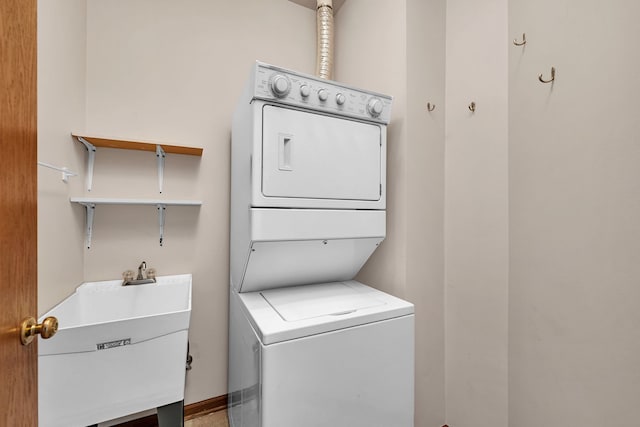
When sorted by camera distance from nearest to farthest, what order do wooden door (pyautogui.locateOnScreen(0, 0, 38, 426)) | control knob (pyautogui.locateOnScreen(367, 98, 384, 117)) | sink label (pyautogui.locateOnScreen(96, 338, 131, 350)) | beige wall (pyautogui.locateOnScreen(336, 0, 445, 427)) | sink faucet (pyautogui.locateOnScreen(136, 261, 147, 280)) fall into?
wooden door (pyautogui.locateOnScreen(0, 0, 38, 426))
sink label (pyautogui.locateOnScreen(96, 338, 131, 350))
control knob (pyautogui.locateOnScreen(367, 98, 384, 117))
beige wall (pyautogui.locateOnScreen(336, 0, 445, 427))
sink faucet (pyautogui.locateOnScreen(136, 261, 147, 280))

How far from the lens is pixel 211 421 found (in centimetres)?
190

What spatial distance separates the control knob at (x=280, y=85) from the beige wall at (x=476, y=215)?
112cm

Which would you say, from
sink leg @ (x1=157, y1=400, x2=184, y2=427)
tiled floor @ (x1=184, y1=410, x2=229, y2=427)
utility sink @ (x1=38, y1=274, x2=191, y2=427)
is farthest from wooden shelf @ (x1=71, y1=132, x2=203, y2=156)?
tiled floor @ (x1=184, y1=410, x2=229, y2=427)

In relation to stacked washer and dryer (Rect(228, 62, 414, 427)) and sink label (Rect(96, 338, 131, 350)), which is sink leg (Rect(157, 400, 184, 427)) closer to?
stacked washer and dryer (Rect(228, 62, 414, 427))

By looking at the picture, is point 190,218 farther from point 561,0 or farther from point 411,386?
point 561,0

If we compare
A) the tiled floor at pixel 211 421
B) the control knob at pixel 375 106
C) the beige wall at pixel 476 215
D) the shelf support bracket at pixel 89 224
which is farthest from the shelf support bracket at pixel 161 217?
the beige wall at pixel 476 215

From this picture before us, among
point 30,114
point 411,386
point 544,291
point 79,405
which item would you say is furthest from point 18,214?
point 544,291

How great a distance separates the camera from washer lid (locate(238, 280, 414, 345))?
1.10 metres

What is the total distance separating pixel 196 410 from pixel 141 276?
1036mm

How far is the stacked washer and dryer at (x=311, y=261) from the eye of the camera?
1.10 m

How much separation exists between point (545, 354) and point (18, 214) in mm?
2067

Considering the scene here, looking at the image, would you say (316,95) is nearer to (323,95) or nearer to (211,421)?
(323,95)

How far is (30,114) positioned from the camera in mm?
748

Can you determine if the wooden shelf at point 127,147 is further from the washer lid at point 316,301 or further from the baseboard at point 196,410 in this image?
the baseboard at point 196,410
